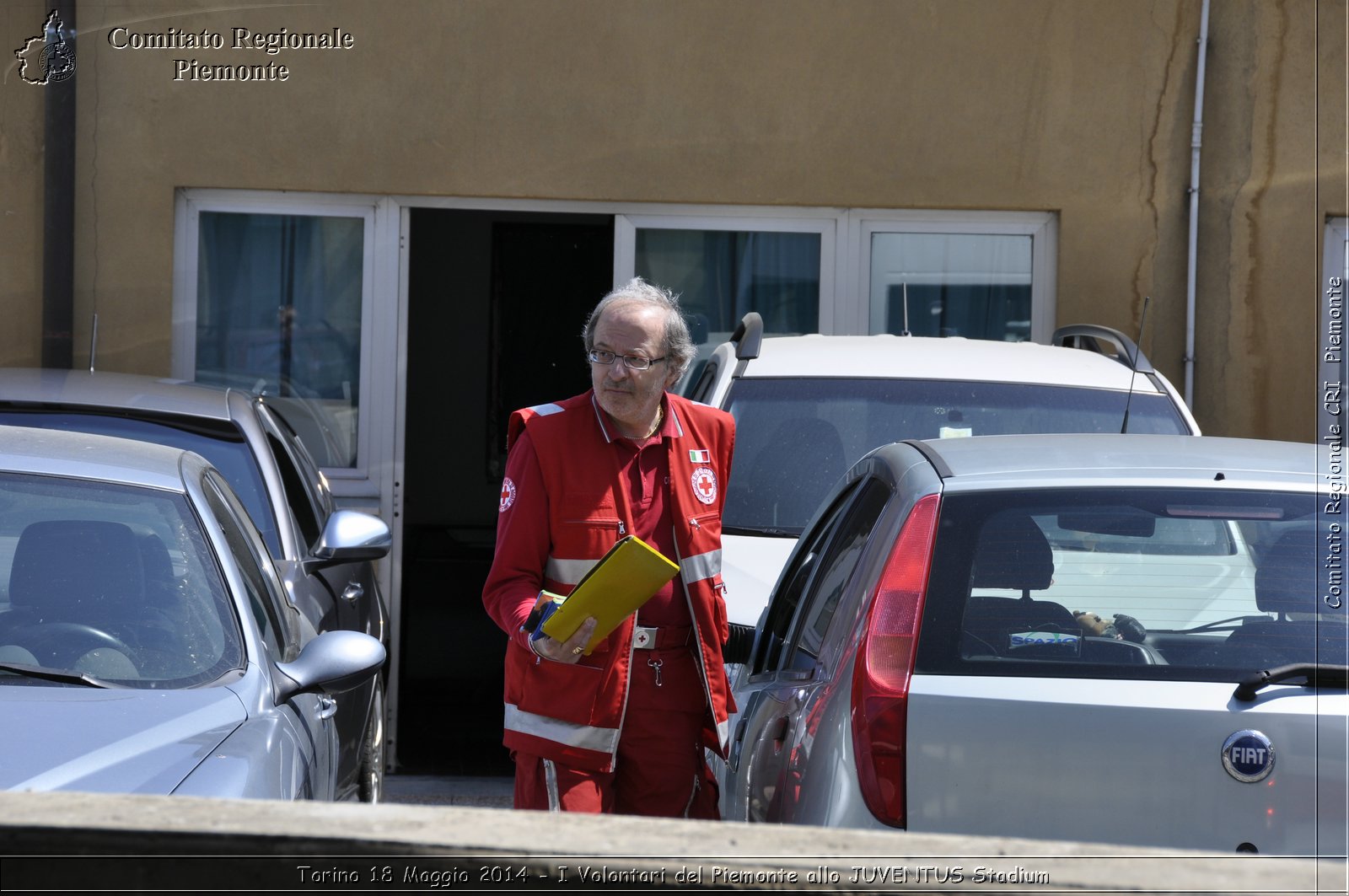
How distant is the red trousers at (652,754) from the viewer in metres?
3.40

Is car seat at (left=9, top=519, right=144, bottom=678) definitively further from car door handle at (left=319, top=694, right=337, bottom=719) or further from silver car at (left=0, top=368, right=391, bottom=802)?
silver car at (left=0, top=368, right=391, bottom=802)

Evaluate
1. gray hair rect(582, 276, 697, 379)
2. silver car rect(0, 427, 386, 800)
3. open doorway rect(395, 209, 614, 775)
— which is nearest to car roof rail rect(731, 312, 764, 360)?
gray hair rect(582, 276, 697, 379)

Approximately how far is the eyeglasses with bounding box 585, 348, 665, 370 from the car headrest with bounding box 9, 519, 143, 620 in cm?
118

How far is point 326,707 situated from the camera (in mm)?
3930

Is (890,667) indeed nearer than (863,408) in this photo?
Yes

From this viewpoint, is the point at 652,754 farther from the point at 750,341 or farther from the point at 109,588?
the point at 750,341

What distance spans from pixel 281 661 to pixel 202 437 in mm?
1901

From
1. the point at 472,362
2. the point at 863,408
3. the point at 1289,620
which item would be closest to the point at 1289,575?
the point at 1289,620

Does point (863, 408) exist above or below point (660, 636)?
above

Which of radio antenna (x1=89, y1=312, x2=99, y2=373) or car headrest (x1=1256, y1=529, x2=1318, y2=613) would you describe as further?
radio antenna (x1=89, y1=312, x2=99, y2=373)

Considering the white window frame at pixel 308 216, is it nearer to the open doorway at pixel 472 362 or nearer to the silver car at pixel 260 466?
the silver car at pixel 260 466

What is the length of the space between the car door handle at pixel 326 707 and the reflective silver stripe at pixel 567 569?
2.69 feet

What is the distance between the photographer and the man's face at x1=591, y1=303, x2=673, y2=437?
340 centimetres

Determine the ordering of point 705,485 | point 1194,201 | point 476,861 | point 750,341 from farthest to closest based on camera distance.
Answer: point 1194,201
point 750,341
point 705,485
point 476,861
